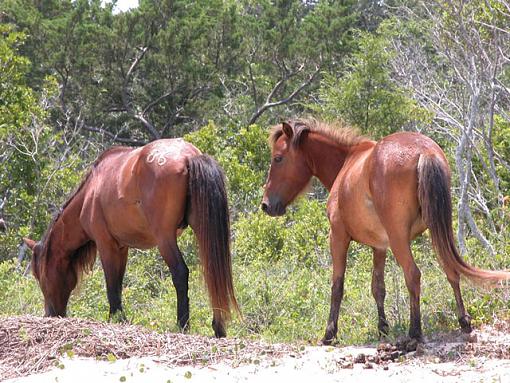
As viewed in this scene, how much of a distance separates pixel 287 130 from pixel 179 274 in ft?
5.26

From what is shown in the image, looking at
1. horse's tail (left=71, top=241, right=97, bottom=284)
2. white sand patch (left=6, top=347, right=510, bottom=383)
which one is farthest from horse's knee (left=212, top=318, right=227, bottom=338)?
horse's tail (left=71, top=241, right=97, bottom=284)

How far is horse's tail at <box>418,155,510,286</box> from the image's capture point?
5947 mm

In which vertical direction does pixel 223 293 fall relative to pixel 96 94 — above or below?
below

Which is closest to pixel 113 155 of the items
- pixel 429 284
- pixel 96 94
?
pixel 429 284

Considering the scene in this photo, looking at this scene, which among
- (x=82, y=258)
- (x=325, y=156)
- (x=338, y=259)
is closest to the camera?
(x=338, y=259)

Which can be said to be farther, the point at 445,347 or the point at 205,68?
the point at 205,68

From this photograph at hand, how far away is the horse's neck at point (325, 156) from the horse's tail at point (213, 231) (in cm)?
89

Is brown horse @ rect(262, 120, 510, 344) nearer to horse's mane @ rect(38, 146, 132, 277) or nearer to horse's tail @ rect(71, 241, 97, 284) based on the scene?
horse's mane @ rect(38, 146, 132, 277)

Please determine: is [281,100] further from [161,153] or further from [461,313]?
[461,313]

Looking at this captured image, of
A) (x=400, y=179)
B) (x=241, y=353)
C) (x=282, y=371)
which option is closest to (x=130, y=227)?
(x=241, y=353)

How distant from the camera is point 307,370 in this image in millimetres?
5688

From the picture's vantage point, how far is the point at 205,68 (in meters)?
21.2

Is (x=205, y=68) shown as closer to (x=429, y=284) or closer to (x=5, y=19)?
(x=5, y=19)

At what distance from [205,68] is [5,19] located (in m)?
5.02
